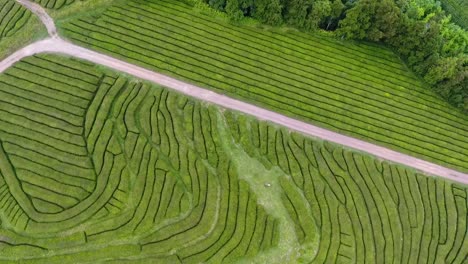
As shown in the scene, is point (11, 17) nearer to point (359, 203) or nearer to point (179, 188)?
point (179, 188)

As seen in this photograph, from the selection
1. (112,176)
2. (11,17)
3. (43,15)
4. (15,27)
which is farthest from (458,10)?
(11,17)

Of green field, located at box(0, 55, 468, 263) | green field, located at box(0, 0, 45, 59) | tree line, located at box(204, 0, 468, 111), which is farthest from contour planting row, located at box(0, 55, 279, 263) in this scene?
tree line, located at box(204, 0, 468, 111)

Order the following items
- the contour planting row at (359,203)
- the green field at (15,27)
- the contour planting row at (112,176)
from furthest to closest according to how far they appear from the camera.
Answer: the green field at (15,27) < the contour planting row at (359,203) < the contour planting row at (112,176)

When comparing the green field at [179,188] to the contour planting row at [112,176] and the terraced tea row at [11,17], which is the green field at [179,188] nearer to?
the contour planting row at [112,176]

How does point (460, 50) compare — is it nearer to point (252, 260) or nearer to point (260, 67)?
point (260, 67)

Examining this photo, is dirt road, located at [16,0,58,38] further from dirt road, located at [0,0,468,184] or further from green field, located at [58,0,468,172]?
dirt road, located at [0,0,468,184]

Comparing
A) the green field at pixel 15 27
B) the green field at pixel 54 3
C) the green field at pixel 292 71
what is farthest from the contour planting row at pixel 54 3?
the green field at pixel 292 71
